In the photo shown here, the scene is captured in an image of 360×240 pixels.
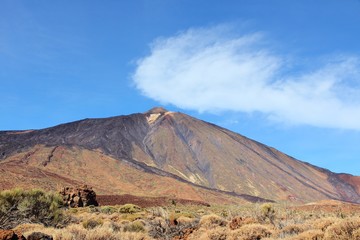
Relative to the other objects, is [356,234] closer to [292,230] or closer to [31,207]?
[292,230]

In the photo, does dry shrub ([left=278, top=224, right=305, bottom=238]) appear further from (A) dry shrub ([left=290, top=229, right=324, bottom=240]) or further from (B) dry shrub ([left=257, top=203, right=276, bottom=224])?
(B) dry shrub ([left=257, top=203, right=276, bottom=224])

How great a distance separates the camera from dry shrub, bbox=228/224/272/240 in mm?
12605

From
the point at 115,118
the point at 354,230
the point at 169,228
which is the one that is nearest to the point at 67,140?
the point at 115,118

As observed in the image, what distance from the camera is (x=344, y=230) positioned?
373 inches

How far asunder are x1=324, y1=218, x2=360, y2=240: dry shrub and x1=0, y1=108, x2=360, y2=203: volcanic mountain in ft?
213

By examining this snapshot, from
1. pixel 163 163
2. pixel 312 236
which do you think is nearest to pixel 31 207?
pixel 312 236

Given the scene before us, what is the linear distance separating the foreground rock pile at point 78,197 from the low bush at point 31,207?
2441 cm

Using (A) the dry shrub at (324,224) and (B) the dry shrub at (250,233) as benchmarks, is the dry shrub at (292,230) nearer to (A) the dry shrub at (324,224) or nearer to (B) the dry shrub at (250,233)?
(A) the dry shrub at (324,224)

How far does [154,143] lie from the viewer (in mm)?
159750

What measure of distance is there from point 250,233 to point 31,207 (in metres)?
11.0

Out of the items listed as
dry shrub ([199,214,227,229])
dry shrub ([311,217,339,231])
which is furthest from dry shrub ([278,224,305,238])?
dry shrub ([199,214,227,229])

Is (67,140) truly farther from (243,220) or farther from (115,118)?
(243,220)

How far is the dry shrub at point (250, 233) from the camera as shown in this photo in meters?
12.6

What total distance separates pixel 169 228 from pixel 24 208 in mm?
6511
